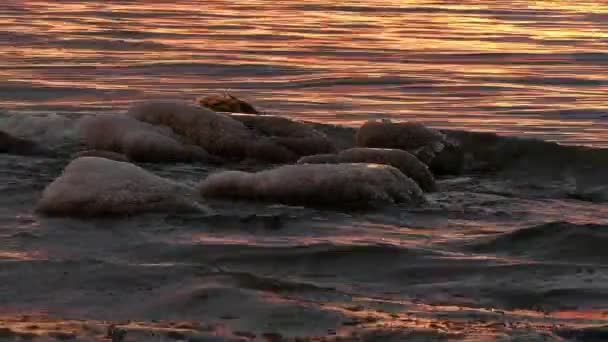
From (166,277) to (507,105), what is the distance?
7250 millimetres

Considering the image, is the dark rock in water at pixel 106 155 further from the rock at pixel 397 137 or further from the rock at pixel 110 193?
the rock at pixel 397 137

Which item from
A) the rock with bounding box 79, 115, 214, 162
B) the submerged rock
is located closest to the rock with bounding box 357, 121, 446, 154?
the submerged rock

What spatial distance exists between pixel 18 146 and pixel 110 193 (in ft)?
6.82

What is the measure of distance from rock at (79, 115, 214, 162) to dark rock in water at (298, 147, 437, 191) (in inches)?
33.3

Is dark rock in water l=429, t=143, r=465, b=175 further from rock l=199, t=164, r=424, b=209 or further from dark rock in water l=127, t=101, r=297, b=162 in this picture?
rock l=199, t=164, r=424, b=209

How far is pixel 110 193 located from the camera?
577 cm

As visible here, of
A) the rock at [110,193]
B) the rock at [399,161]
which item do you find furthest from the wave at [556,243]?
the rock at [110,193]

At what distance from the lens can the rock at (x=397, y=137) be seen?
7680 millimetres

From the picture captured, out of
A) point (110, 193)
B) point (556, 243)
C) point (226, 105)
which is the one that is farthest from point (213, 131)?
point (556, 243)

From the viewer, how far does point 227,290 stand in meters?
4.52

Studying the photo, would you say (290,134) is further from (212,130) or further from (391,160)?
(391,160)

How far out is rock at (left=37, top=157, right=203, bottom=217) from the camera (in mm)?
5723

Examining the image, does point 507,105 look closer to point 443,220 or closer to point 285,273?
point 443,220

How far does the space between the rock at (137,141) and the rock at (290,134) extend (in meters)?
0.45
